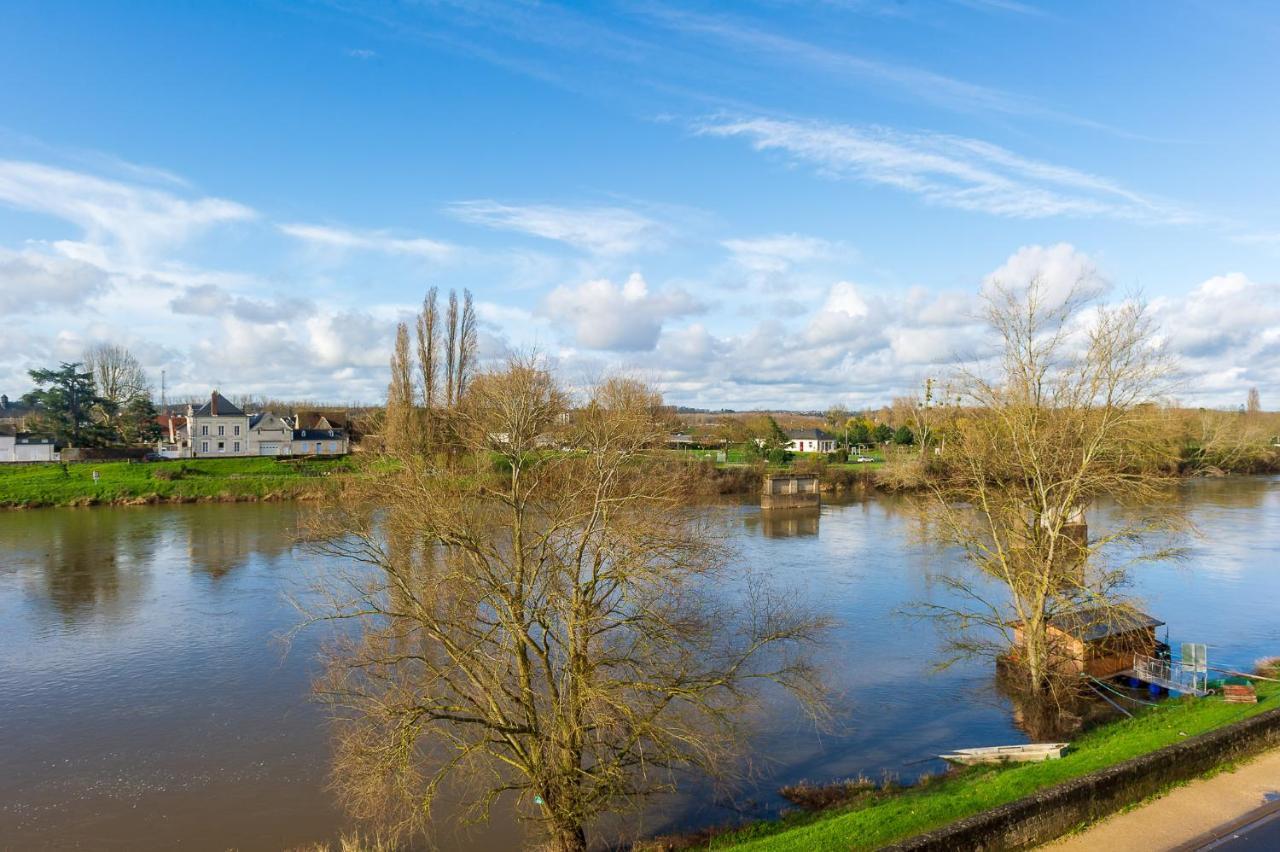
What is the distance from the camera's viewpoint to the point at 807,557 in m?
28.2

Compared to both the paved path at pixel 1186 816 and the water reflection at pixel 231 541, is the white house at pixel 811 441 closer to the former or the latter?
the water reflection at pixel 231 541

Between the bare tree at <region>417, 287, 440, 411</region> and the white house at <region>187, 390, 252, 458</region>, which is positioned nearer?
the bare tree at <region>417, 287, 440, 411</region>

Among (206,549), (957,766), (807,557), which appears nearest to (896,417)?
(807,557)

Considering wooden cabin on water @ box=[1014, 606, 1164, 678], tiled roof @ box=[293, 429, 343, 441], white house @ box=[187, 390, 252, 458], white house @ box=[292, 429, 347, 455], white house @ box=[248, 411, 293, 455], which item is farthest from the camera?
tiled roof @ box=[293, 429, 343, 441]

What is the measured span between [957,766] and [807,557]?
54.5ft

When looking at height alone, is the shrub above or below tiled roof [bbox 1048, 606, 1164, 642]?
below

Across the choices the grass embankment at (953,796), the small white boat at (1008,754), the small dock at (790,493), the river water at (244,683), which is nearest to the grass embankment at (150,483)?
Answer: the river water at (244,683)

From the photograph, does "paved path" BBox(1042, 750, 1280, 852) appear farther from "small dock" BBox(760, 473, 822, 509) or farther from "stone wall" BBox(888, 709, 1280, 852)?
"small dock" BBox(760, 473, 822, 509)

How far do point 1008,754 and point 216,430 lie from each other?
56.4 metres

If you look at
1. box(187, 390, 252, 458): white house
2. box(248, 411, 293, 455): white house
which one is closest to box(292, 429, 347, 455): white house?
box(248, 411, 293, 455): white house

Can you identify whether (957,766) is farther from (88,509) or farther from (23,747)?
(88,509)

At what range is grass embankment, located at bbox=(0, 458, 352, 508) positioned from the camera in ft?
133

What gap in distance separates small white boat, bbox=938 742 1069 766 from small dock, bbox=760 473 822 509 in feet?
96.6

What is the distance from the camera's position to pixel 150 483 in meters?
43.0
